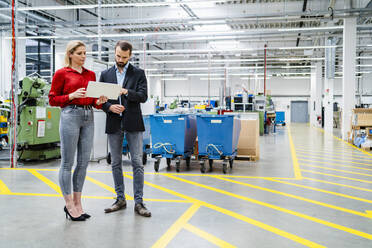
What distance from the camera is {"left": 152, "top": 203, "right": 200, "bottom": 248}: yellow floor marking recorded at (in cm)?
258

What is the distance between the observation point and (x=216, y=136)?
19.0 feet

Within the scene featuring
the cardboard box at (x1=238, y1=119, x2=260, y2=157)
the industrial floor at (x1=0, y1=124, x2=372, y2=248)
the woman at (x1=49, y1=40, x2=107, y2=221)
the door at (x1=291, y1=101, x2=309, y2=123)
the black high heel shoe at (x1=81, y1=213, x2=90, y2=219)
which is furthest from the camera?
the door at (x1=291, y1=101, x2=309, y2=123)

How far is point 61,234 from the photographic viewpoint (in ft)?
9.11

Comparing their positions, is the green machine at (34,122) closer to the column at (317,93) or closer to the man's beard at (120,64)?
the man's beard at (120,64)

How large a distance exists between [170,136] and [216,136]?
2.76 feet

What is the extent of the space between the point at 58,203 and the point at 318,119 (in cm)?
2154

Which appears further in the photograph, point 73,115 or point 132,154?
point 132,154

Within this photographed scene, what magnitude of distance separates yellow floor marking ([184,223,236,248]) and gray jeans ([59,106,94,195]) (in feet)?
3.68

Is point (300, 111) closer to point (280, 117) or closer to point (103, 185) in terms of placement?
point (280, 117)

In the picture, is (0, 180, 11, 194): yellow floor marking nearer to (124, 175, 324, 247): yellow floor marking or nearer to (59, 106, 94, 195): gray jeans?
(59, 106, 94, 195): gray jeans

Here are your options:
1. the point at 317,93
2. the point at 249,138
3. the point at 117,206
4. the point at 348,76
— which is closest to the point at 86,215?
the point at 117,206

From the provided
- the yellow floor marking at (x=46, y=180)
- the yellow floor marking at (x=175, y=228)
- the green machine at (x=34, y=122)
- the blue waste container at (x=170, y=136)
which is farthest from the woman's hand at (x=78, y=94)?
the green machine at (x=34, y=122)

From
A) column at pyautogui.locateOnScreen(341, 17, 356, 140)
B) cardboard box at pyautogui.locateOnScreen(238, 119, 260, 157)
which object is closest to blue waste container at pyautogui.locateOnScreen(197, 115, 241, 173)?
cardboard box at pyautogui.locateOnScreen(238, 119, 260, 157)

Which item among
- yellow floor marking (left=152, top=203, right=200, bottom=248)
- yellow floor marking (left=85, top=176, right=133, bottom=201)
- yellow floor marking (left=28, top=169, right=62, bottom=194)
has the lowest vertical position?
yellow floor marking (left=28, top=169, right=62, bottom=194)
